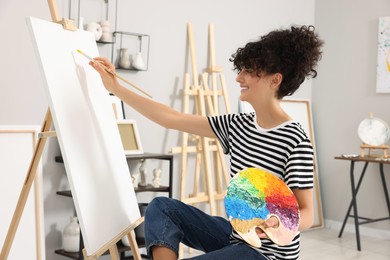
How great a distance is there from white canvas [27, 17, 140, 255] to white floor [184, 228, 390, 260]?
1897 mm

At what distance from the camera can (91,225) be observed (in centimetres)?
196

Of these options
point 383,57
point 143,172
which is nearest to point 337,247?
point 383,57

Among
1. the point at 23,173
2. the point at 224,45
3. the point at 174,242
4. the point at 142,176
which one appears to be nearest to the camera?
the point at 174,242

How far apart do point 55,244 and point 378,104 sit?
9.66ft

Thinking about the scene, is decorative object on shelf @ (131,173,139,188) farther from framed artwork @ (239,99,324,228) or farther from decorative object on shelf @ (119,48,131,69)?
framed artwork @ (239,99,324,228)

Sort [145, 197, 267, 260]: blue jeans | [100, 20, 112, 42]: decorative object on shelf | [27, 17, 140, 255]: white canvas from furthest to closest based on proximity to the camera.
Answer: [100, 20, 112, 42]: decorative object on shelf
[27, 17, 140, 255]: white canvas
[145, 197, 267, 260]: blue jeans

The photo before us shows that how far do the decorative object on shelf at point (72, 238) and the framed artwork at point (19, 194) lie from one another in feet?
0.55

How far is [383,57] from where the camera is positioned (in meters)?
4.72

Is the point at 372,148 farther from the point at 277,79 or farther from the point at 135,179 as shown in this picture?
the point at 277,79

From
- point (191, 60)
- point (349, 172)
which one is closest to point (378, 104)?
point (349, 172)

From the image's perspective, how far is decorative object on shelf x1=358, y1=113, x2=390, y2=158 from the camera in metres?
4.51

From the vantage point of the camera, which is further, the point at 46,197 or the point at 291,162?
the point at 46,197

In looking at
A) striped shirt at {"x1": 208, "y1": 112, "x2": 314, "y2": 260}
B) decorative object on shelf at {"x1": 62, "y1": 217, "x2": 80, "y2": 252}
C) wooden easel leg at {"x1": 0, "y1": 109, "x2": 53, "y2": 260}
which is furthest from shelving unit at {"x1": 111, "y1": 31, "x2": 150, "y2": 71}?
striped shirt at {"x1": 208, "y1": 112, "x2": 314, "y2": 260}

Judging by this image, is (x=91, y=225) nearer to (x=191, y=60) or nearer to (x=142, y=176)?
(x=142, y=176)
